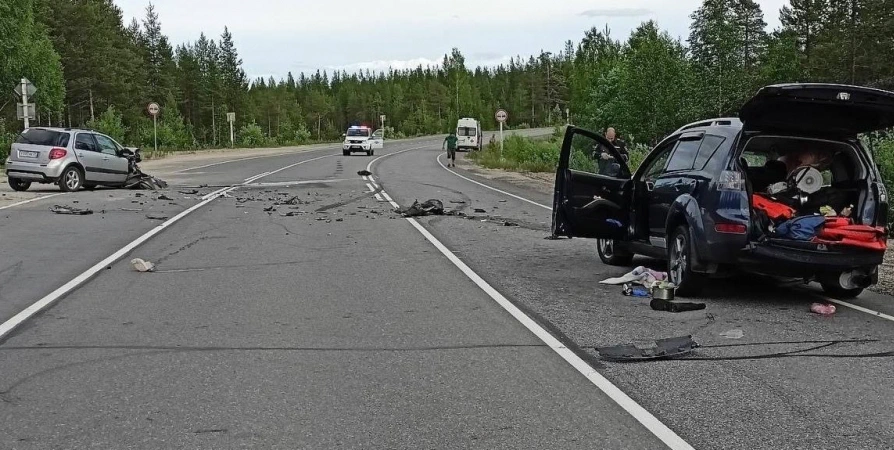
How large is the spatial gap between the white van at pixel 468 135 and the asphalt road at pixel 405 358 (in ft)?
202

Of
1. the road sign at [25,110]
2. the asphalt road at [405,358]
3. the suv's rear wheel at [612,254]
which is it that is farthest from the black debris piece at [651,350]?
the road sign at [25,110]

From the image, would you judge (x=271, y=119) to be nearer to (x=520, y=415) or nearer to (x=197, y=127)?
(x=197, y=127)

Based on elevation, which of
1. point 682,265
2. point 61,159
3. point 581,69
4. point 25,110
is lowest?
point 682,265

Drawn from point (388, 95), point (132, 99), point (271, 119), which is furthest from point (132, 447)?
point (388, 95)

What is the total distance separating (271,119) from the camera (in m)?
149

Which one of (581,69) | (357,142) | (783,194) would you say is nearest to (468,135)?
(357,142)

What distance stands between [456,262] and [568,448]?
7.04 meters

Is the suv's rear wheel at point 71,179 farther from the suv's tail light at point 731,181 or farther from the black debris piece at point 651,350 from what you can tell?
the black debris piece at point 651,350

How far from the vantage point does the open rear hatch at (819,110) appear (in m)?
7.90

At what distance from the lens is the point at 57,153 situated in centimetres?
2295

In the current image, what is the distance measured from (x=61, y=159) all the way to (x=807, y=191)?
19.7m

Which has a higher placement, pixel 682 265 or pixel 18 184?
pixel 18 184

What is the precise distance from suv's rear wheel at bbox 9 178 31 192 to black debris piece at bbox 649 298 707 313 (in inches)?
796

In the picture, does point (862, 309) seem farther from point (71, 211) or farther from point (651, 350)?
point (71, 211)
